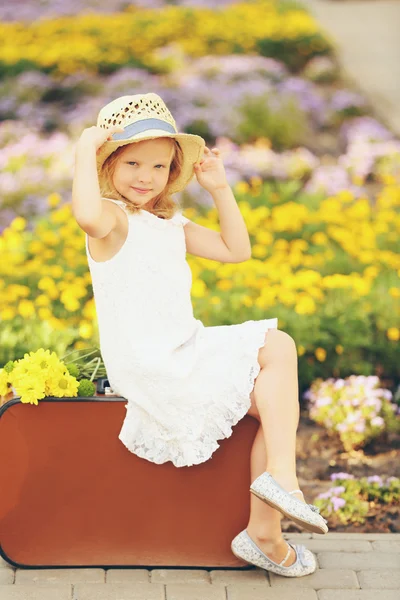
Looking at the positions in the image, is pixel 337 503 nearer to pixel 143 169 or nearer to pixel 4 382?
pixel 4 382

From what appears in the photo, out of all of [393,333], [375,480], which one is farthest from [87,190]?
[393,333]

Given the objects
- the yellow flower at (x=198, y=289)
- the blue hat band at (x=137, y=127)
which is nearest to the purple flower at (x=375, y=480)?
the yellow flower at (x=198, y=289)

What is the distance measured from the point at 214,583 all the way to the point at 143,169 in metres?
1.20

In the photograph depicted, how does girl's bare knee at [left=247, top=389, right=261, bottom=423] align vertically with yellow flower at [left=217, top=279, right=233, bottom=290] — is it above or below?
above

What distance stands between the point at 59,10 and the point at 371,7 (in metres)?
3.51

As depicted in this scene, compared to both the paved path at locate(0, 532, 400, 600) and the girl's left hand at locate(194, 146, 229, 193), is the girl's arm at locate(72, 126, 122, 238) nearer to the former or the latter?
the girl's left hand at locate(194, 146, 229, 193)

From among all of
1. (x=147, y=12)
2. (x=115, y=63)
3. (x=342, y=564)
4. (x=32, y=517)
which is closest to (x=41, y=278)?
(x=32, y=517)

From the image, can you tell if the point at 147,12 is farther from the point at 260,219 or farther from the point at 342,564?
the point at 342,564

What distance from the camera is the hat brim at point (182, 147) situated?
272 centimetres

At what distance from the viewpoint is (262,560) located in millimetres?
2822

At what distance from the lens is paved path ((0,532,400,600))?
8.87 ft

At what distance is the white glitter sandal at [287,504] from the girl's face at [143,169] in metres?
0.88

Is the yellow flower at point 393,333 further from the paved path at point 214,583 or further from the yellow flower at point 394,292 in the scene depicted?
the paved path at point 214,583

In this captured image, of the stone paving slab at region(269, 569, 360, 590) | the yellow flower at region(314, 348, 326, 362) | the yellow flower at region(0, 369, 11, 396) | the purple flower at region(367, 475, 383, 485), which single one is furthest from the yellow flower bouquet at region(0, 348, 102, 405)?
the yellow flower at region(314, 348, 326, 362)
